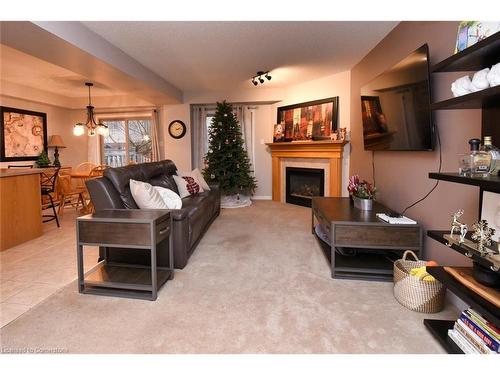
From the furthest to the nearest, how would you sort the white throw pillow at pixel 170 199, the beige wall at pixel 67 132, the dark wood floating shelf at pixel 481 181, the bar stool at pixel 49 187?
the beige wall at pixel 67 132, the bar stool at pixel 49 187, the white throw pillow at pixel 170 199, the dark wood floating shelf at pixel 481 181

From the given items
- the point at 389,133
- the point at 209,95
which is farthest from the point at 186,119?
the point at 389,133

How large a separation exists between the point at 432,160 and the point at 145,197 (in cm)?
249

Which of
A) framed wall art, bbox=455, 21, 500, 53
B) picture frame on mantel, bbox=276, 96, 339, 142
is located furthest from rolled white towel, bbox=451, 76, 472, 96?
picture frame on mantel, bbox=276, 96, 339, 142

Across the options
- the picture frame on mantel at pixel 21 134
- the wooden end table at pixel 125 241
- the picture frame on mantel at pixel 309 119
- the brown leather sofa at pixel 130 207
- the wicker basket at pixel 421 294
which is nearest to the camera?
the wicker basket at pixel 421 294

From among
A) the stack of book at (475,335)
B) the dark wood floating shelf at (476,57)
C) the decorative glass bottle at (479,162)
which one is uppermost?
the dark wood floating shelf at (476,57)

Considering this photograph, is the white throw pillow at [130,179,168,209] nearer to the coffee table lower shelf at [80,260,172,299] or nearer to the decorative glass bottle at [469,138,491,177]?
the coffee table lower shelf at [80,260,172,299]

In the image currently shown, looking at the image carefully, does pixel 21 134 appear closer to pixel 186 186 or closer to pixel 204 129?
pixel 204 129

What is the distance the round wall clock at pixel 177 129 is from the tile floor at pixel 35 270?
10.3 ft

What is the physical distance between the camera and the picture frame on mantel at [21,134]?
5348 mm

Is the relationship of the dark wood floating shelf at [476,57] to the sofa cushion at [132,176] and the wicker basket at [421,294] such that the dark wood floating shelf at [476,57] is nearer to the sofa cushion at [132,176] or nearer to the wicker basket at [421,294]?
the wicker basket at [421,294]

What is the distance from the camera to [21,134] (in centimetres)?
568

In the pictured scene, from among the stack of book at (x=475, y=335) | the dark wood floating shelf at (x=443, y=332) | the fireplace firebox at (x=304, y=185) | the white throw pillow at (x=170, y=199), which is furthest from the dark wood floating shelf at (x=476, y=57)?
the fireplace firebox at (x=304, y=185)

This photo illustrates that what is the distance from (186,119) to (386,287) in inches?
205

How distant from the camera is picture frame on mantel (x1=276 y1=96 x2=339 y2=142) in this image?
4.96 m
